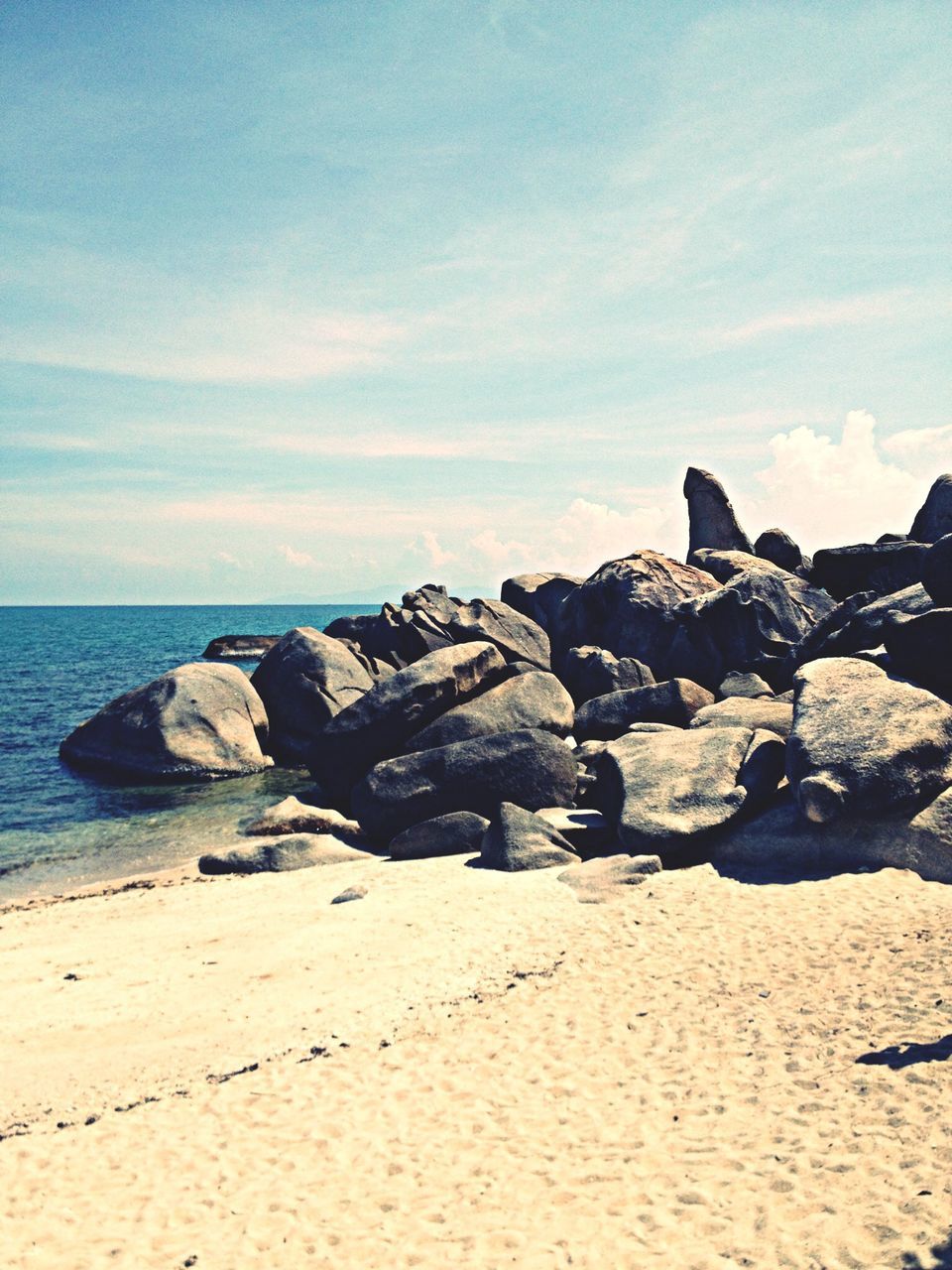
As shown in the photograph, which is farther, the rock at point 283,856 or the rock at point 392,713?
the rock at point 392,713

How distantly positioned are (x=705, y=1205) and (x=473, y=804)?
1034 cm

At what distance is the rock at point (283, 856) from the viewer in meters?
15.9

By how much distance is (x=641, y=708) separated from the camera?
21.5m

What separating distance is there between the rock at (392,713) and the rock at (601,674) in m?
6.30

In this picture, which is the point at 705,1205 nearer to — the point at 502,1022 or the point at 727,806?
the point at 502,1022

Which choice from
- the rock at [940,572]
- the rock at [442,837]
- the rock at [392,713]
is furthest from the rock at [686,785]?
the rock at [392,713]

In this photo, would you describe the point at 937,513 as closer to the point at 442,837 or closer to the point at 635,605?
the point at 635,605

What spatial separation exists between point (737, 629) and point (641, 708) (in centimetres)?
512

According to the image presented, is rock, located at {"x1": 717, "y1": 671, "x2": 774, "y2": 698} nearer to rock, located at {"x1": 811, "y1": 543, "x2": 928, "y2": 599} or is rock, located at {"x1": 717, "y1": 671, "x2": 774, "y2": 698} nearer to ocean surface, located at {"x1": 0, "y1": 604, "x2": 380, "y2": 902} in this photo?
rock, located at {"x1": 811, "y1": 543, "x2": 928, "y2": 599}

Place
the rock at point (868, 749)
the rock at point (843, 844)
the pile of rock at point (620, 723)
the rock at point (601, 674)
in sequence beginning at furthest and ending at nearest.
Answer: the rock at point (601, 674) → the pile of rock at point (620, 723) → the rock at point (868, 749) → the rock at point (843, 844)

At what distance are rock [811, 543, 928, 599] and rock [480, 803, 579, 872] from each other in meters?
16.3

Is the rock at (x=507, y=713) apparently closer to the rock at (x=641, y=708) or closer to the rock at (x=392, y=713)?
the rock at (x=392, y=713)

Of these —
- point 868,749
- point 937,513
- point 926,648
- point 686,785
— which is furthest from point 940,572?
point 937,513

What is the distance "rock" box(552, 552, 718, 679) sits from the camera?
27844 millimetres
